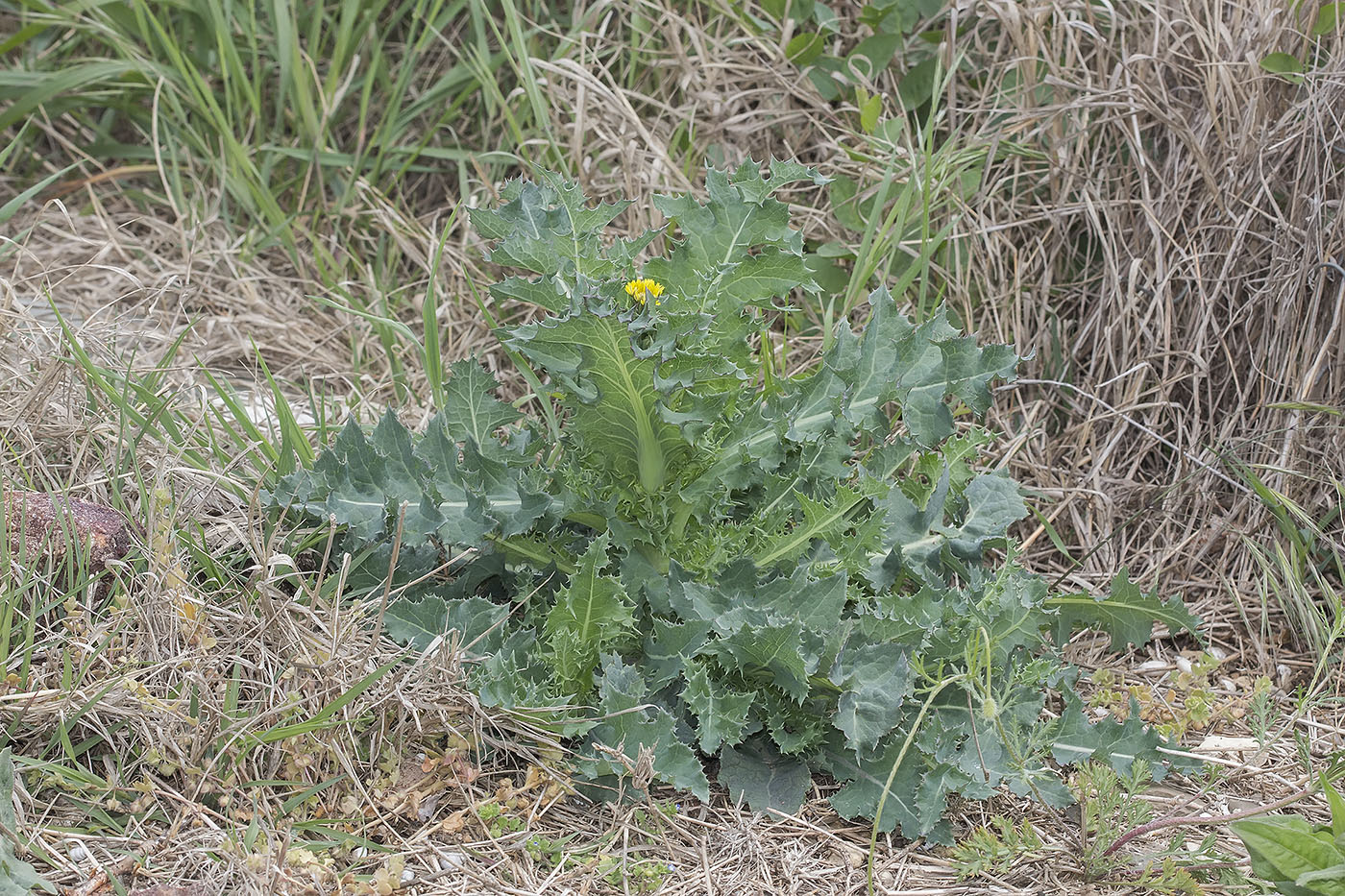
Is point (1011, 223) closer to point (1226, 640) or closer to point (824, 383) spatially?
point (824, 383)

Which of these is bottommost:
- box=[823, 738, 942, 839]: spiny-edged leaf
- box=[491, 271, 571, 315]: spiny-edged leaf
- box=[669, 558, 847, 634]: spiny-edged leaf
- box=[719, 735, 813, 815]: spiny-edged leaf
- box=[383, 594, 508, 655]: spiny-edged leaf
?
box=[719, 735, 813, 815]: spiny-edged leaf

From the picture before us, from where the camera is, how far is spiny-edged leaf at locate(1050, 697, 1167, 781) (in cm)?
207

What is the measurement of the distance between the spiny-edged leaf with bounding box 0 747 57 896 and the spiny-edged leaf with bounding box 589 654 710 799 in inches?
32.8

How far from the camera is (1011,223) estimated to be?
2.91 meters

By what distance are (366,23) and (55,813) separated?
8.62 feet

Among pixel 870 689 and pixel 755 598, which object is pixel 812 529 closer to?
pixel 755 598

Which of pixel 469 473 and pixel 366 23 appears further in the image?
pixel 366 23

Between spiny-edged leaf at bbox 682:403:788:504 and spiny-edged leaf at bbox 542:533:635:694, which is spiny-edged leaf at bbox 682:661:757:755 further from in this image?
spiny-edged leaf at bbox 682:403:788:504

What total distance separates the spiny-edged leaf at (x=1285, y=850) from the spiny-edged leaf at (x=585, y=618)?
40.2 inches

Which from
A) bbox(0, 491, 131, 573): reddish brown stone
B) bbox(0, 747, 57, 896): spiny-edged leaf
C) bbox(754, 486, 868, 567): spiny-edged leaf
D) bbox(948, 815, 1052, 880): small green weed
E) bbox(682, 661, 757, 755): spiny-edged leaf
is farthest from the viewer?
bbox(754, 486, 868, 567): spiny-edged leaf

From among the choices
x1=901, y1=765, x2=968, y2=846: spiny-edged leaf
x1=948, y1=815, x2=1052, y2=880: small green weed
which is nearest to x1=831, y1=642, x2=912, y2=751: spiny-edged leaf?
x1=901, y1=765, x2=968, y2=846: spiny-edged leaf

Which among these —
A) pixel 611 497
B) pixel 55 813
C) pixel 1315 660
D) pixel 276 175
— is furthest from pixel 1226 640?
pixel 276 175

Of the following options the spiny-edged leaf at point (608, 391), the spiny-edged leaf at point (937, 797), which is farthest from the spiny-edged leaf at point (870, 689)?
the spiny-edged leaf at point (608, 391)

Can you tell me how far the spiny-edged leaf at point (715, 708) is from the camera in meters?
1.99
